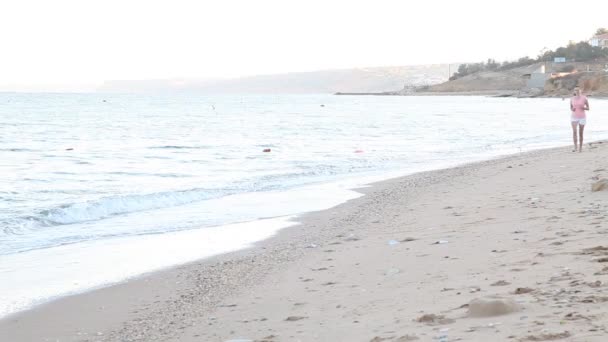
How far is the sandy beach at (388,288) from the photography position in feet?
15.6

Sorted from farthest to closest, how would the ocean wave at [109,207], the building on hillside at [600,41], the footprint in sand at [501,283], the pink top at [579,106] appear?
the building on hillside at [600,41], the pink top at [579,106], the ocean wave at [109,207], the footprint in sand at [501,283]

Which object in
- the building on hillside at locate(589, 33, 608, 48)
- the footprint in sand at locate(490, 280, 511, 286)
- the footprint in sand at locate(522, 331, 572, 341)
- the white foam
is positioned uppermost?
the building on hillside at locate(589, 33, 608, 48)

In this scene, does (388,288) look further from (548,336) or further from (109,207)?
(109,207)

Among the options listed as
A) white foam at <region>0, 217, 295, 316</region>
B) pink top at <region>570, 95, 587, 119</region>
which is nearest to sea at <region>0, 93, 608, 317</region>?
white foam at <region>0, 217, 295, 316</region>

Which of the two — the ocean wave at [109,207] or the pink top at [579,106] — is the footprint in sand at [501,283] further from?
the pink top at [579,106]

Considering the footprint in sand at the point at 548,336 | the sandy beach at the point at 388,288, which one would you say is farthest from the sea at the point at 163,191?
the footprint in sand at the point at 548,336

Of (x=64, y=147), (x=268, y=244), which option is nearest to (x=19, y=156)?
(x=64, y=147)

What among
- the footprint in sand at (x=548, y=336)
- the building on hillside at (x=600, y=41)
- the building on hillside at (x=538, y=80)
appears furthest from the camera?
the building on hillside at (x=600, y=41)

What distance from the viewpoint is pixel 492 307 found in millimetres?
4773

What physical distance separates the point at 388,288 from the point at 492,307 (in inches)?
60.3

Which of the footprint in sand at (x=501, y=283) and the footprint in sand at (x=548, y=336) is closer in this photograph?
the footprint in sand at (x=548, y=336)

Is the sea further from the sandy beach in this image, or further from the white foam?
the sandy beach

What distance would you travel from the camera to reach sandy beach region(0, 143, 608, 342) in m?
4.77

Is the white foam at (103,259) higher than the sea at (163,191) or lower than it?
higher
